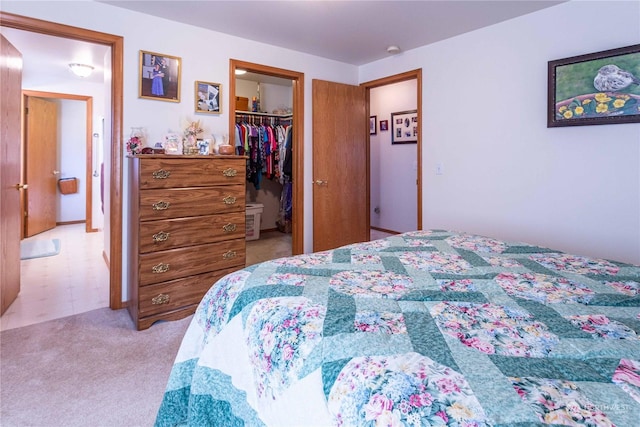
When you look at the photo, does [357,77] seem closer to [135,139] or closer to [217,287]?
[135,139]

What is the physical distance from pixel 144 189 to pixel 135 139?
1.66 feet

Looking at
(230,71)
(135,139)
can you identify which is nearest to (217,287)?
(135,139)

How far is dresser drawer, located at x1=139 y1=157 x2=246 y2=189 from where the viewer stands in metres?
2.38

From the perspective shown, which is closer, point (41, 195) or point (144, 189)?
point (144, 189)

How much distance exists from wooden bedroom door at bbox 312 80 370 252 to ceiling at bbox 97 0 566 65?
2.11 ft

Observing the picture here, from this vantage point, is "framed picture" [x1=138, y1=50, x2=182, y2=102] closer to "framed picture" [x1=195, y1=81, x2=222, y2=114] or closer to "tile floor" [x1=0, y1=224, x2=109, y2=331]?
"framed picture" [x1=195, y1=81, x2=222, y2=114]

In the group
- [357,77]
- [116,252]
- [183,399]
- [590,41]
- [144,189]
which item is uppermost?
[357,77]

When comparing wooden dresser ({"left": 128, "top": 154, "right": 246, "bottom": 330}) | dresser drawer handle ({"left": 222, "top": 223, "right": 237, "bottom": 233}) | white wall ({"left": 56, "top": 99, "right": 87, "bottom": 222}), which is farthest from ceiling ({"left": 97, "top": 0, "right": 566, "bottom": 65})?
white wall ({"left": 56, "top": 99, "right": 87, "bottom": 222})

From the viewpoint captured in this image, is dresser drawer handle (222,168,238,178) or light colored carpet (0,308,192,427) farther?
dresser drawer handle (222,168,238,178)

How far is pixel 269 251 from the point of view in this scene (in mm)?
4656

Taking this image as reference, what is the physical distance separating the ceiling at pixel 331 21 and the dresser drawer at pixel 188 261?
1.75 m

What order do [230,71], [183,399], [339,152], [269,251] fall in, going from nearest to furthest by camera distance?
[183,399], [230,71], [339,152], [269,251]

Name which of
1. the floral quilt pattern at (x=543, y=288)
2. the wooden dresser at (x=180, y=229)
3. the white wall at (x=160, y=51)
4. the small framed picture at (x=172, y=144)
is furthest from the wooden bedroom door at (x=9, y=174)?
the floral quilt pattern at (x=543, y=288)

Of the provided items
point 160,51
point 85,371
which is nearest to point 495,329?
point 85,371
